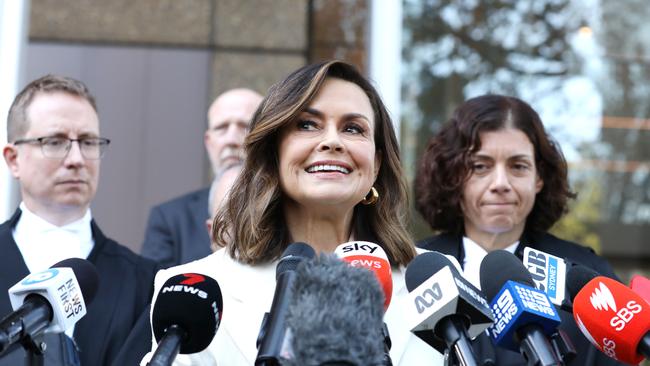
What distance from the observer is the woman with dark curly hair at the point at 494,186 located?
13.7 ft

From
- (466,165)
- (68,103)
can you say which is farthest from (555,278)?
(68,103)

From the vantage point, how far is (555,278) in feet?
9.20

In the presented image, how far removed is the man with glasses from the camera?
12.7ft

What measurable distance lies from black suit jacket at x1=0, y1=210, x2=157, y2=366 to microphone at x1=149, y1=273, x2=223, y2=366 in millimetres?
1018

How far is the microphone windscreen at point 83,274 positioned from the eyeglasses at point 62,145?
1.45m

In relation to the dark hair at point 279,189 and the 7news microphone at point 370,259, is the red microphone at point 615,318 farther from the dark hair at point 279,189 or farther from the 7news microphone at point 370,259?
the dark hair at point 279,189

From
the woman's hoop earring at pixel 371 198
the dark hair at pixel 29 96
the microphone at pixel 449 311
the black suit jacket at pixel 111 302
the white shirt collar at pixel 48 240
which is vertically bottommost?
the black suit jacket at pixel 111 302

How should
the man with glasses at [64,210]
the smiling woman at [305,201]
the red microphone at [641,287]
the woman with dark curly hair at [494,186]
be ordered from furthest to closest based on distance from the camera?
the woman with dark curly hair at [494,186] < the man with glasses at [64,210] < the smiling woman at [305,201] < the red microphone at [641,287]

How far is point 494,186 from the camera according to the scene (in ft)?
13.7

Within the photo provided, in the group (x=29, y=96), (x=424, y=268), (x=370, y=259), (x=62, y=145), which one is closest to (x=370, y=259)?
(x=370, y=259)

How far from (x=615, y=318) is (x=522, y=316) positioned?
0.31 m

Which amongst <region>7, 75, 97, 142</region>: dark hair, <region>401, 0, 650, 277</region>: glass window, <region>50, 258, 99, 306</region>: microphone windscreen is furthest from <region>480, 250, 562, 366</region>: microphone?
<region>401, 0, 650, 277</region>: glass window

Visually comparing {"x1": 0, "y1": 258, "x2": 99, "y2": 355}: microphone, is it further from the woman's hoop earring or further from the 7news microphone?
the woman's hoop earring

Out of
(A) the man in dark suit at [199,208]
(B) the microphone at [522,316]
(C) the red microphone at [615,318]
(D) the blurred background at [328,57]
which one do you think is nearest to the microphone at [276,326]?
(B) the microphone at [522,316]
